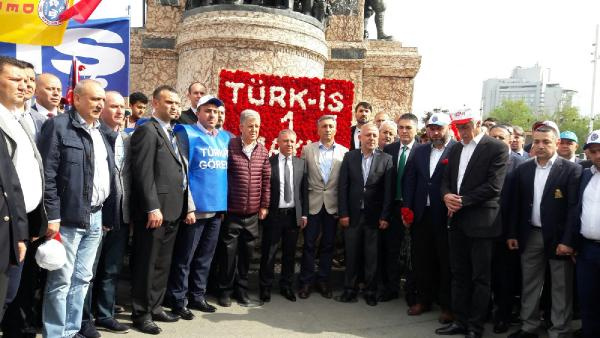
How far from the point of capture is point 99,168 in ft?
11.6

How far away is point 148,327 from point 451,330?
2378 mm

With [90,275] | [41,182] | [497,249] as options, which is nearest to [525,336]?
[497,249]

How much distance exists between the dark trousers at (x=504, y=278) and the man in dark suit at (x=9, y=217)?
3.63 metres

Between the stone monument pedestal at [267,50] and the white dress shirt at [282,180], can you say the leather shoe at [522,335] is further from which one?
the stone monument pedestal at [267,50]

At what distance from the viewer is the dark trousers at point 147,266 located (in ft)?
12.9

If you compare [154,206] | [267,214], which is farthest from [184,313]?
[267,214]

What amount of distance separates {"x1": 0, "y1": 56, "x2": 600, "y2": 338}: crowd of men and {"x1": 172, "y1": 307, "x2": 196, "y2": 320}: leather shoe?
0.01m

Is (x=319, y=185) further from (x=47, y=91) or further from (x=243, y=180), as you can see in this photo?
(x=47, y=91)

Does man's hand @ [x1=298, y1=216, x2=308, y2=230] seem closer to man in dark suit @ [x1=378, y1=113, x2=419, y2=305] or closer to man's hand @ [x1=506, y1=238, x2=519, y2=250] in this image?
man in dark suit @ [x1=378, y1=113, x2=419, y2=305]

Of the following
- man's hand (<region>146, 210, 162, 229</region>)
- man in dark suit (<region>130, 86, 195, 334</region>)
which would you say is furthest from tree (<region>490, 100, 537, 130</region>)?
man's hand (<region>146, 210, 162, 229</region>)

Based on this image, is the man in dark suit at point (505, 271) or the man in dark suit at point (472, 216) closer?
the man in dark suit at point (472, 216)

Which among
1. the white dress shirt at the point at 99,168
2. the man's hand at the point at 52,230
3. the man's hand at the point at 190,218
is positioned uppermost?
the white dress shirt at the point at 99,168

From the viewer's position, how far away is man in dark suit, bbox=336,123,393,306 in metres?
4.92

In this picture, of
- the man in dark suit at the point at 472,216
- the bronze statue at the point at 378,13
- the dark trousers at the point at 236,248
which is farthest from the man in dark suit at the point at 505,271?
the bronze statue at the point at 378,13
